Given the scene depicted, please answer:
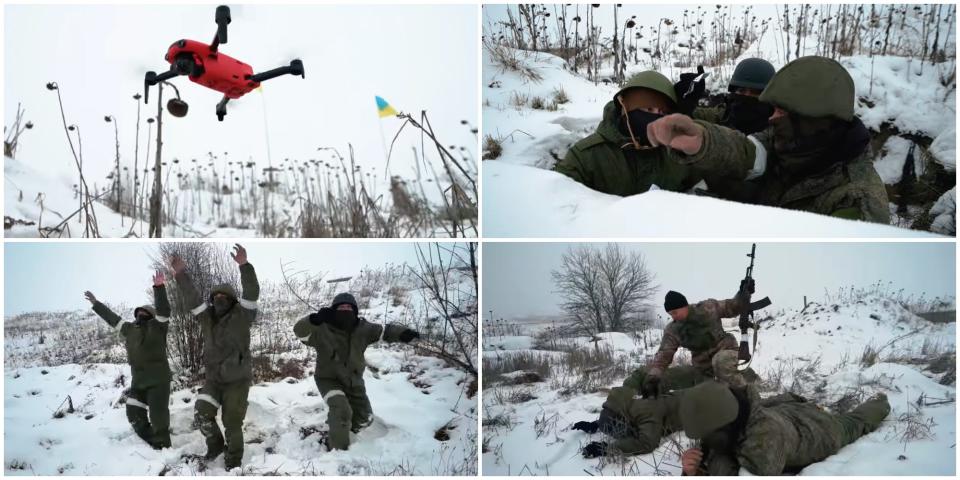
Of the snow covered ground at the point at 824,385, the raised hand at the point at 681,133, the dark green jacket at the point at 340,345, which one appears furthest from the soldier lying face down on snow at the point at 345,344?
the raised hand at the point at 681,133

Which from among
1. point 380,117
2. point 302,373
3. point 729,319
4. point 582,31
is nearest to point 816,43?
point 582,31

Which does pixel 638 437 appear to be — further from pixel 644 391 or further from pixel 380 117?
pixel 380 117

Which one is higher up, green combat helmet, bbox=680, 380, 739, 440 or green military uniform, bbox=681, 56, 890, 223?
green military uniform, bbox=681, 56, 890, 223

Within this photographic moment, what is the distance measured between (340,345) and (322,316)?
0.17 m

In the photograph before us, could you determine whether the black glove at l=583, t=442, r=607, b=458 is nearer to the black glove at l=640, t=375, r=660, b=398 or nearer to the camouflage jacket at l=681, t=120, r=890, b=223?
the black glove at l=640, t=375, r=660, b=398

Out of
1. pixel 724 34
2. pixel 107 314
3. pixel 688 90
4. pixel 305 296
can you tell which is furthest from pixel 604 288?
pixel 107 314

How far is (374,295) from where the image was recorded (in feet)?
12.1

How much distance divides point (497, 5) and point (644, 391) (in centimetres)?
197

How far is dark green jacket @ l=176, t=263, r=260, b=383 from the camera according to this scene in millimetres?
3584

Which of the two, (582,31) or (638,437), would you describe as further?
(582,31)

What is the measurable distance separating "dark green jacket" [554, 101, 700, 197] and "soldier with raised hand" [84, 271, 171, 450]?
2075 millimetres

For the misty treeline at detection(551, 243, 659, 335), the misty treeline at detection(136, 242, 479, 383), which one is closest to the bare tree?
the misty treeline at detection(136, 242, 479, 383)

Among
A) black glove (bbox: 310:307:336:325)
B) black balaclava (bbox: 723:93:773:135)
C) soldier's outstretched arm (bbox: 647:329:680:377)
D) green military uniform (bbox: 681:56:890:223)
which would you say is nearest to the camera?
green military uniform (bbox: 681:56:890:223)

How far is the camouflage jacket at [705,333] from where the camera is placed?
3.40m
